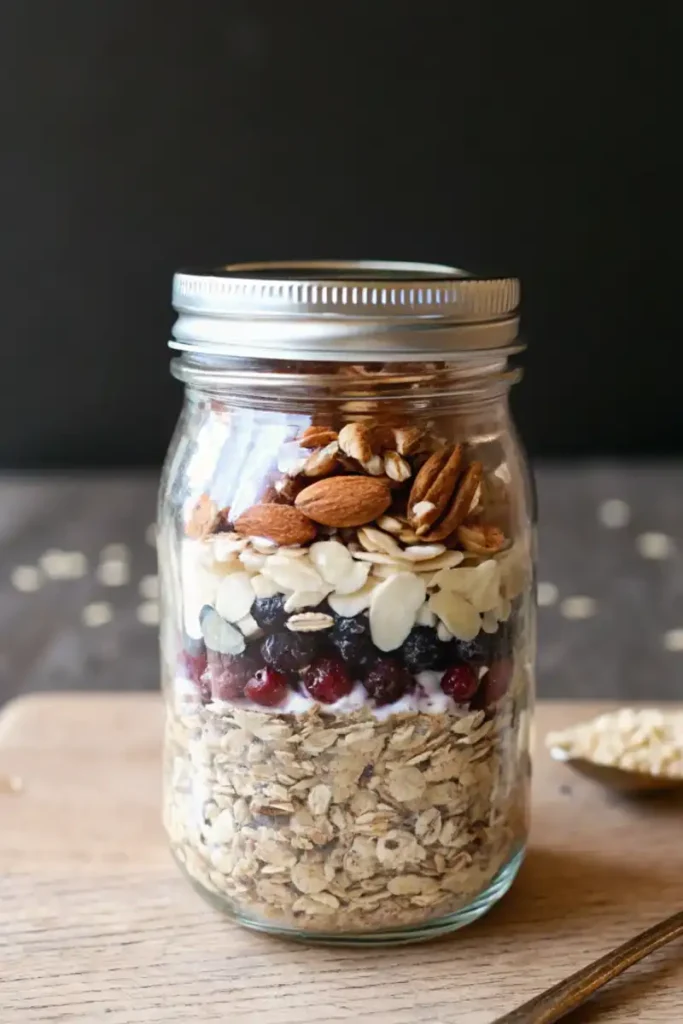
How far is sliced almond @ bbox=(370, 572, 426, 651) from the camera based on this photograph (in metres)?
0.45

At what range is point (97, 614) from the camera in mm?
1153

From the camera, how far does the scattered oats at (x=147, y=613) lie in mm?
1132

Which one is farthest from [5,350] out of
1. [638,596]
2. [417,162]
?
[638,596]

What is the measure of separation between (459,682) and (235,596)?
107mm

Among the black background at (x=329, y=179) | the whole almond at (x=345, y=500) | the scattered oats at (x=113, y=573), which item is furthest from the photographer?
the black background at (x=329, y=179)

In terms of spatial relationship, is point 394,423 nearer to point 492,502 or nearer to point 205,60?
point 492,502

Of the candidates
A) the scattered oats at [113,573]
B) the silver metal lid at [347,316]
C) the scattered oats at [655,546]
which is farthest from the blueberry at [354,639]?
the scattered oats at [655,546]

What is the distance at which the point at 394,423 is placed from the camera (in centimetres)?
47

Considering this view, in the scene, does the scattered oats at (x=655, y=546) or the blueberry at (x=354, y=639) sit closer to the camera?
the blueberry at (x=354, y=639)

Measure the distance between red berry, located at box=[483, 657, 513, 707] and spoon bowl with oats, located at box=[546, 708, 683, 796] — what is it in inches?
7.5

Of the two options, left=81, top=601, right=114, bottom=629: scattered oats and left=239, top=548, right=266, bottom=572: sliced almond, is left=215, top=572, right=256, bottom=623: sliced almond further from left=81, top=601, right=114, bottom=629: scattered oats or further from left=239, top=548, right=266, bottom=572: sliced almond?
left=81, top=601, right=114, bottom=629: scattered oats

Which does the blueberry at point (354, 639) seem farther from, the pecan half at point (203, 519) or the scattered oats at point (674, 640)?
the scattered oats at point (674, 640)

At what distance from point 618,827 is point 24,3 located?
1431 mm

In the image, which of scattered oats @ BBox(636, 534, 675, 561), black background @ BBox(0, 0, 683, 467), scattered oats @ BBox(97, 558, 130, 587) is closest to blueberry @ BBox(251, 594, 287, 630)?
scattered oats @ BBox(97, 558, 130, 587)
